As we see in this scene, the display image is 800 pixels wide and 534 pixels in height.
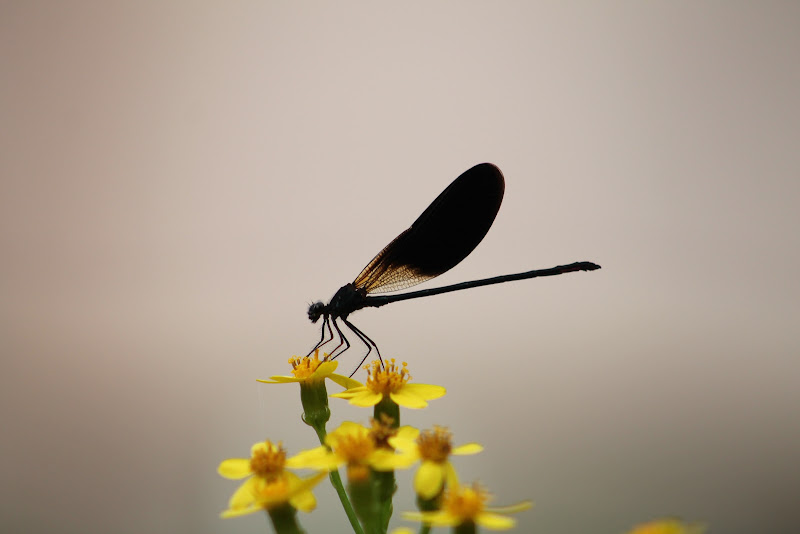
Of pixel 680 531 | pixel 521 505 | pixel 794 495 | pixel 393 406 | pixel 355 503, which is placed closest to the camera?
pixel 680 531

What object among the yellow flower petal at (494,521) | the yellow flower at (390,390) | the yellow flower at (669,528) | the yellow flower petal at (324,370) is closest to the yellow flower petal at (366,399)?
the yellow flower at (390,390)

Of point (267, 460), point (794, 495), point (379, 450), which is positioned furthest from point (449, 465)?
point (794, 495)

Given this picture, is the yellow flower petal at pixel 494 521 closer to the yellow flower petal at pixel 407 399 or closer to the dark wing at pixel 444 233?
the yellow flower petal at pixel 407 399

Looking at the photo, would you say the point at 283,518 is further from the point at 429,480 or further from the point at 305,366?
the point at 305,366

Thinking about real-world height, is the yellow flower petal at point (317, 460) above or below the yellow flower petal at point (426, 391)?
below

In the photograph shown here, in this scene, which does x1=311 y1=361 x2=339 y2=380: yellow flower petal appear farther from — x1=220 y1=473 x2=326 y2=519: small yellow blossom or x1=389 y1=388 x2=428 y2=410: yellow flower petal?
x1=220 y1=473 x2=326 y2=519: small yellow blossom

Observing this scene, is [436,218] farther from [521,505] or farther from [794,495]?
[794,495]
